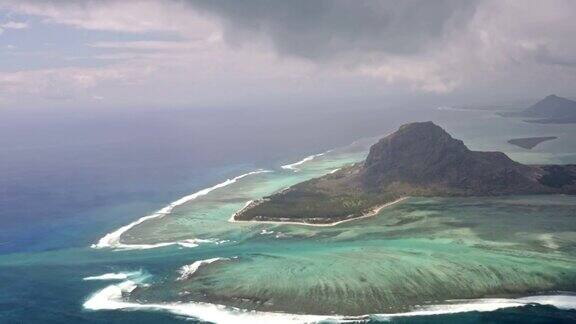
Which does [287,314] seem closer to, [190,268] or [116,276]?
[190,268]

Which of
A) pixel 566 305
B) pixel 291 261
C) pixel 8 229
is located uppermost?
pixel 8 229

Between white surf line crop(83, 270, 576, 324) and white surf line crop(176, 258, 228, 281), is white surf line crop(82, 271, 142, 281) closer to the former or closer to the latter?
white surf line crop(176, 258, 228, 281)

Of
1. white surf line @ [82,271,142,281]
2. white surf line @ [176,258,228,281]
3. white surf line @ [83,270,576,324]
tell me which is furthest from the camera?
white surf line @ [82,271,142,281]

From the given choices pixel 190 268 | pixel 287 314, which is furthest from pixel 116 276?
pixel 287 314

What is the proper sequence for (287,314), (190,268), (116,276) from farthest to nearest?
(190,268)
(116,276)
(287,314)

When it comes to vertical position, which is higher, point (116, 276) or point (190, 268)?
point (116, 276)

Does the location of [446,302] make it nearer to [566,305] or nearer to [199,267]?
[566,305]

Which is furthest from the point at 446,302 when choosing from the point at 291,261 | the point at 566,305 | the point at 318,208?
the point at 318,208

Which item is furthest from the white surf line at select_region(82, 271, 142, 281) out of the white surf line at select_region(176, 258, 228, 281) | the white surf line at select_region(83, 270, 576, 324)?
the white surf line at select_region(83, 270, 576, 324)
